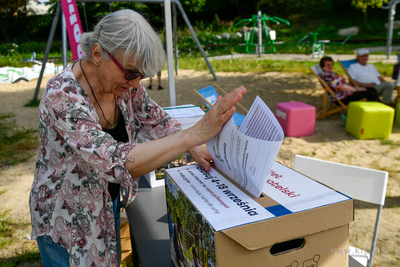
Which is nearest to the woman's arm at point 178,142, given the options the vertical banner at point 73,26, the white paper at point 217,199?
the white paper at point 217,199

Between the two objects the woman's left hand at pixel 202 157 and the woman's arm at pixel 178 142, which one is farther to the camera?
the woman's left hand at pixel 202 157

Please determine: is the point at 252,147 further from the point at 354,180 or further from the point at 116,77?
the point at 354,180

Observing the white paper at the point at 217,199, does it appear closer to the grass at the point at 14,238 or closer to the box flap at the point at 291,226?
the box flap at the point at 291,226

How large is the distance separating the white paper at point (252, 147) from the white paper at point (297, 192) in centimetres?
7

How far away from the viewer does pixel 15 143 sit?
222 inches

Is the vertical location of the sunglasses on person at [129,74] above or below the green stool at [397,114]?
above

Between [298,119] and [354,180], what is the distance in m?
3.65

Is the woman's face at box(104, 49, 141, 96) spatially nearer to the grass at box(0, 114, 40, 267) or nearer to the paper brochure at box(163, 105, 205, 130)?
the paper brochure at box(163, 105, 205, 130)

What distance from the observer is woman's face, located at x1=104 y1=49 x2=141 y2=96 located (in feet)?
3.84

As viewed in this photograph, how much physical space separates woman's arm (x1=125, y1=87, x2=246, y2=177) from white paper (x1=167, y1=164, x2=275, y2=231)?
0.11m

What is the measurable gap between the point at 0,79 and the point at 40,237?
38.5ft

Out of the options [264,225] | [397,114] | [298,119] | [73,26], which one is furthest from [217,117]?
[397,114]

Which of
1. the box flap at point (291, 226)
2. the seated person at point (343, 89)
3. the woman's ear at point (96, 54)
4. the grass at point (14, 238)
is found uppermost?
the woman's ear at point (96, 54)

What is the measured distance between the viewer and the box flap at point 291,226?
77 cm
